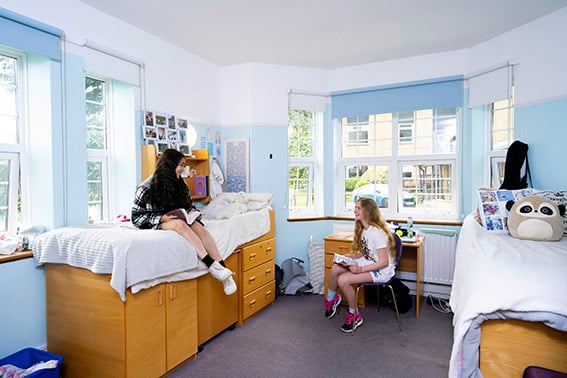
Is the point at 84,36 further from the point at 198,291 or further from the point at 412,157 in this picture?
the point at 412,157

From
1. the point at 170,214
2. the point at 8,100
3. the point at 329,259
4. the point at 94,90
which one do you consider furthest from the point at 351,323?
the point at 8,100

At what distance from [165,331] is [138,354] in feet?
0.73

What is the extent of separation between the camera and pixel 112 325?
1995mm

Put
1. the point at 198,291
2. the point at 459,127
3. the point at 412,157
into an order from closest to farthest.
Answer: the point at 198,291 < the point at 459,127 < the point at 412,157

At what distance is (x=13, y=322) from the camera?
7.22 ft

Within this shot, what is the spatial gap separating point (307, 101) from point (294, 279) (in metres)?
2.08

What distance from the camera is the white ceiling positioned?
2.67 meters

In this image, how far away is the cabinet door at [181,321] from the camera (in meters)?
2.27

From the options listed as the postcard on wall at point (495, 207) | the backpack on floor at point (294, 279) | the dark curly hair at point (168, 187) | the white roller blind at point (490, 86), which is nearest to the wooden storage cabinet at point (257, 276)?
the backpack on floor at point (294, 279)

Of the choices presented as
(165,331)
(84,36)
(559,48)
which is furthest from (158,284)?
(559,48)

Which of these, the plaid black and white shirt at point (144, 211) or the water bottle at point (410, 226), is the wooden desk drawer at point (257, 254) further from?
the water bottle at point (410, 226)

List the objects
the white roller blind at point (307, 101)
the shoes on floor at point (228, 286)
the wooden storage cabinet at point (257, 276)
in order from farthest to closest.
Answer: the white roller blind at point (307, 101), the wooden storage cabinet at point (257, 276), the shoes on floor at point (228, 286)

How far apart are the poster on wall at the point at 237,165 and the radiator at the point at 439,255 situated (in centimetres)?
205

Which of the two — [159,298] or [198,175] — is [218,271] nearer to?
[159,298]
